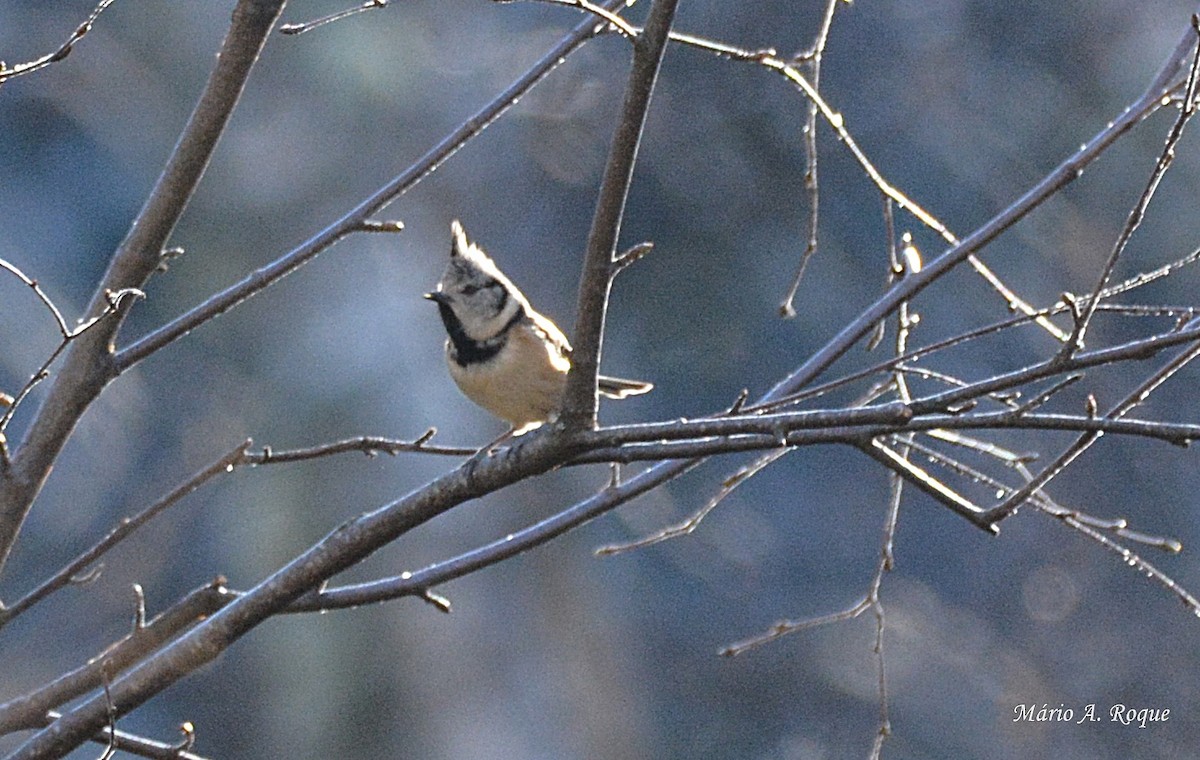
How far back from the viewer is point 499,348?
11.4 feet

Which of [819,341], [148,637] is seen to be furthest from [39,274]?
[148,637]

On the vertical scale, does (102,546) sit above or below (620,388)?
below

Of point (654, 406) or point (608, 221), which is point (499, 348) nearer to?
point (608, 221)

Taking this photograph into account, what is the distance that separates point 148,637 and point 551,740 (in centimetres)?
722

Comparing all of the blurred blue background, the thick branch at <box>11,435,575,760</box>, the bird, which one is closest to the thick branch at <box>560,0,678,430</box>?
the thick branch at <box>11,435,575,760</box>

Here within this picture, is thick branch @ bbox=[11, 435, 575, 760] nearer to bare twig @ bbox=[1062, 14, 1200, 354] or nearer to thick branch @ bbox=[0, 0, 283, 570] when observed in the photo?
thick branch @ bbox=[0, 0, 283, 570]

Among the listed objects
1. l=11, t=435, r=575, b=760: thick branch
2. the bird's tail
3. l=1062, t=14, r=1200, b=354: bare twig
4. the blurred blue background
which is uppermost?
the blurred blue background

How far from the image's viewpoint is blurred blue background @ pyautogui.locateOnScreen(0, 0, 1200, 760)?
8.38 metres

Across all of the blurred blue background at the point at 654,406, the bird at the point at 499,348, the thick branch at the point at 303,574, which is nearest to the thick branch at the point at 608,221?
the thick branch at the point at 303,574

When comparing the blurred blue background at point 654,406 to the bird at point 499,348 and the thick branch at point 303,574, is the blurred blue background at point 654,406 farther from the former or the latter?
the thick branch at point 303,574

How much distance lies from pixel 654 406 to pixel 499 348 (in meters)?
5.37

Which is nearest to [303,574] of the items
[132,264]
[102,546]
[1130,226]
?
[102,546]

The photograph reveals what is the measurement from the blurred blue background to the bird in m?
3.61

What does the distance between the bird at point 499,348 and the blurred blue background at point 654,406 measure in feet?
11.8
